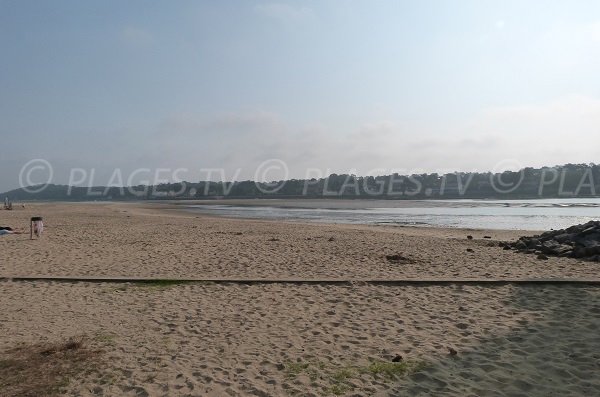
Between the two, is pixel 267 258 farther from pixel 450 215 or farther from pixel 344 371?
pixel 450 215

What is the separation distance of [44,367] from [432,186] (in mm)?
164217

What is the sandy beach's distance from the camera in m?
4.76

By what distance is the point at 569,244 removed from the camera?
587 inches

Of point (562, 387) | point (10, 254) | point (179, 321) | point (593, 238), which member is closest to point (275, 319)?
point (179, 321)

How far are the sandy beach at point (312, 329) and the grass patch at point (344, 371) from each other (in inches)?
0.9

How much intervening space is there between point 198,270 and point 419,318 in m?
6.15

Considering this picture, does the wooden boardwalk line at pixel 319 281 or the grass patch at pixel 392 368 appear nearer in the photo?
the grass patch at pixel 392 368

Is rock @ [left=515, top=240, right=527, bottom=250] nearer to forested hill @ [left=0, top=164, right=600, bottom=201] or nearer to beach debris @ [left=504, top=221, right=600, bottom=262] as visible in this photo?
beach debris @ [left=504, top=221, right=600, bottom=262]

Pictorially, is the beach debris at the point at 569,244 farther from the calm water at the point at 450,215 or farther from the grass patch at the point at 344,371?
the calm water at the point at 450,215

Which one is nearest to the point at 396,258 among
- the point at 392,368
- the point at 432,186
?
the point at 392,368

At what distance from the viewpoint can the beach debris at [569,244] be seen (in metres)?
13.1

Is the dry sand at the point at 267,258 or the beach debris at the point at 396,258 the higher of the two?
the beach debris at the point at 396,258

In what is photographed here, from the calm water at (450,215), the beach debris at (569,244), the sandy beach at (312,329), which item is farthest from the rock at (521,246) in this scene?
the calm water at (450,215)

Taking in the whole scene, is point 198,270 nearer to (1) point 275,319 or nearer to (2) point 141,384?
(1) point 275,319
